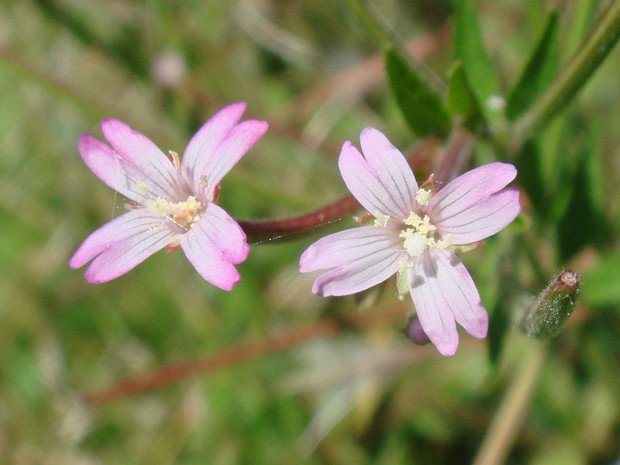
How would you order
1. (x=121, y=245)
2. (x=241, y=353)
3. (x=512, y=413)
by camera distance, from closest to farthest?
(x=121, y=245), (x=512, y=413), (x=241, y=353)

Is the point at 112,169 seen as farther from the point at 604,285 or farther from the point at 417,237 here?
the point at 604,285

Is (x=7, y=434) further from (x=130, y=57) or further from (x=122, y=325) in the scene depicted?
(x=130, y=57)

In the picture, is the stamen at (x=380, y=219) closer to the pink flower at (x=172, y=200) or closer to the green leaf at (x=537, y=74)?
the pink flower at (x=172, y=200)

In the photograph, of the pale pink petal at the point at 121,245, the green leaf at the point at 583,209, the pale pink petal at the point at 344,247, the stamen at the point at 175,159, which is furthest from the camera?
the green leaf at the point at 583,209

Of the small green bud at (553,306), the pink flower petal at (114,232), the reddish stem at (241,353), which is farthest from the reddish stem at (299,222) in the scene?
the reddish stem at (241,353)

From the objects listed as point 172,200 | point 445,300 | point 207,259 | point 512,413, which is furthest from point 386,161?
point 512,413

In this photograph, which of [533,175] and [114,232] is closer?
[114,232]
